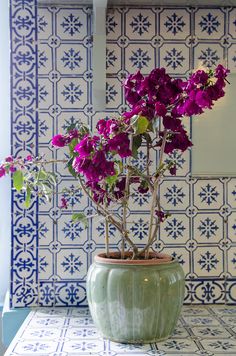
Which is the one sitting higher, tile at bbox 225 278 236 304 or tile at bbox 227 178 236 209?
tile at bbox 227 178 236 209

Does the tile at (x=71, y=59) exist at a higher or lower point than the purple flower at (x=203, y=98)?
higher

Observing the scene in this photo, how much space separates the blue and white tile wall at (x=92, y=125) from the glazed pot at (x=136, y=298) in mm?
253

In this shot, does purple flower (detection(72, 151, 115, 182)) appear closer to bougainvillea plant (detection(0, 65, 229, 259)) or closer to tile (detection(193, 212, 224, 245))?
bougainvillea plant (detection(0, 65, 229, 259))

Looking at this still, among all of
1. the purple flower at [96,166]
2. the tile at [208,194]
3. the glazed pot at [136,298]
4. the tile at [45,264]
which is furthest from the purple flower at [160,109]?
the tile at [45,264]

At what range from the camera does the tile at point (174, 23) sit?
3.69 feet

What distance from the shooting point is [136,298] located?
83 cm

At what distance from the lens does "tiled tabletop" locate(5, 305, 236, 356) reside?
2.72 ft

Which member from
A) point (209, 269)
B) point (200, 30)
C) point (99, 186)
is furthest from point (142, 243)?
point (200, 30)

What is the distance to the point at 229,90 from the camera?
44.3 inches

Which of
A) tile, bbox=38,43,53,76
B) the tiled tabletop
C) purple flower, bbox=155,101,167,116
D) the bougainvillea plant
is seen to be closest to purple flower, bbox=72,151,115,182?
the bougainvillea plant

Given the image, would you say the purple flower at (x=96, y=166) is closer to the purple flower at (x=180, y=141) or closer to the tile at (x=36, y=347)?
the purple flower at (x=180, y=141)

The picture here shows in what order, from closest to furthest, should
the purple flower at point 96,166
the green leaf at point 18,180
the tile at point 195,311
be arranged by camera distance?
the purple flower at point 96,166
the green leaf at point 18,180
the tile at point 195,311

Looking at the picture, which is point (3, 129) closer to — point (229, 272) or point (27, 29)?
point (27, 29)

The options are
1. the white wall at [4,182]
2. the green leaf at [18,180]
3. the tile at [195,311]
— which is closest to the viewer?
the green leaf at [18,180]
